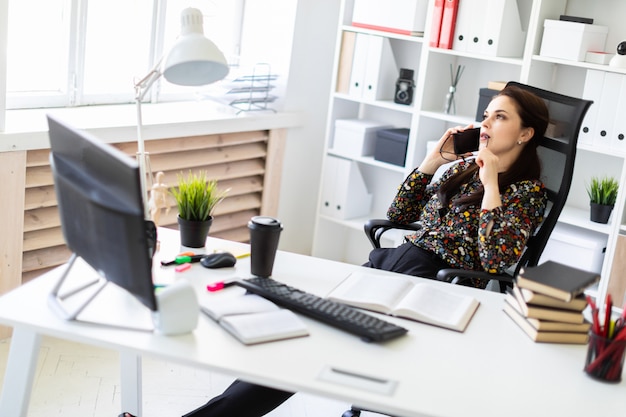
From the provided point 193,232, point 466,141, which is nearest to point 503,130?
point 466,141

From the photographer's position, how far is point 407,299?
6.97ft

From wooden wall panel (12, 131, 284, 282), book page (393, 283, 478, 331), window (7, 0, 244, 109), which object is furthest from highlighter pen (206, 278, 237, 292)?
window (7, 0, 244, 109)

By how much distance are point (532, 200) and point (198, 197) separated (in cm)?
106

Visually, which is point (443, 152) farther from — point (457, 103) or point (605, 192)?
point (457, 103)

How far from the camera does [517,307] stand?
6.89ft

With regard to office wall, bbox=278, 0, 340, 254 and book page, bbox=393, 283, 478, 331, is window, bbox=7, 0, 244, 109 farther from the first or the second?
book page, bbox=393, 283, 478, 331

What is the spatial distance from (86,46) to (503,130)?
193 centimetres

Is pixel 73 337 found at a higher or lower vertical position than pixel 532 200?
lower

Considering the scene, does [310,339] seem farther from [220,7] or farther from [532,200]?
[220,7]

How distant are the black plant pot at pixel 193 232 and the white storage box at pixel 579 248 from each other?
1.84 m

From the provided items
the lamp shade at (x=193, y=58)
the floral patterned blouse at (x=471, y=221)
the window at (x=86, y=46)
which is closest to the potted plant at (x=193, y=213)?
the lamp shade at (x=193, y=58)

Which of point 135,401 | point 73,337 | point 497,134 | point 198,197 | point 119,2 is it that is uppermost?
point 119,2

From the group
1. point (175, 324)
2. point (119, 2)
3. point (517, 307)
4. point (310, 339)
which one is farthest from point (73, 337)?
point (119, 2)

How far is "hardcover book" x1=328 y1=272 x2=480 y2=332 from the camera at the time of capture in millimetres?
2055
